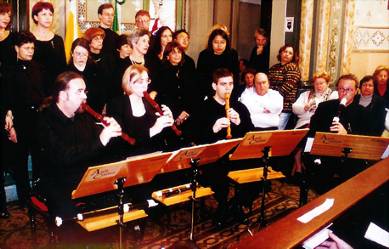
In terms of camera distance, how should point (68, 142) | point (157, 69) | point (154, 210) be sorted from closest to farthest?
point (68, 142) → point (154, 210) → point (157, 69)

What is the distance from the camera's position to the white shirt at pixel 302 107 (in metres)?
6.08

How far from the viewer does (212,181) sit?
4758mm

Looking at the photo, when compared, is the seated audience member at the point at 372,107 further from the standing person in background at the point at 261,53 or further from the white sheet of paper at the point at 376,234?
the white sheet of paper at the point at 376,234

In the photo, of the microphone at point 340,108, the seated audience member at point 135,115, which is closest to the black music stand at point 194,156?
the seated audience member at point 135,115

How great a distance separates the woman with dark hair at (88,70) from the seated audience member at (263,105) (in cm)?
173

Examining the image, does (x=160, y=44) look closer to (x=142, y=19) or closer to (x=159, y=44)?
(x=159, y=44)

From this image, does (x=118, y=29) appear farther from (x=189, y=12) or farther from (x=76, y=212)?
(x=76, y=212)

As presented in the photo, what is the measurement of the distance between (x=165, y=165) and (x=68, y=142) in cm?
73

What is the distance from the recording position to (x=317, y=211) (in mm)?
2121

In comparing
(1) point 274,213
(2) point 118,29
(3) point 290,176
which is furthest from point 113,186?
(2) point 118,29

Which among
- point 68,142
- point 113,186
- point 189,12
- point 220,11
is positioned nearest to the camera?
point 113,186

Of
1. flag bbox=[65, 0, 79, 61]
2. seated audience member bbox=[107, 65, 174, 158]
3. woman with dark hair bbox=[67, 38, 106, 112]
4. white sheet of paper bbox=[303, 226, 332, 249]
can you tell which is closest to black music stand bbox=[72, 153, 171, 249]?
seated audience member bbox=[107, 65, 174, 158]

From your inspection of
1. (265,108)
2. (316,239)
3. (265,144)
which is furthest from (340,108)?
(316,239)

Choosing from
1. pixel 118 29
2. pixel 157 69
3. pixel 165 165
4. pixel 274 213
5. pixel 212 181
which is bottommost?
pixel 274 213
